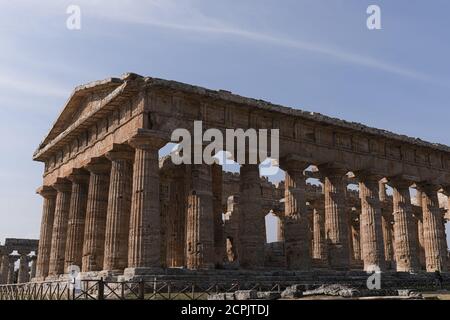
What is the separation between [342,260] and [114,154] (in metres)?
13.4

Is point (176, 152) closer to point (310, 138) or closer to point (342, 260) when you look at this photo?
point (310, 138)

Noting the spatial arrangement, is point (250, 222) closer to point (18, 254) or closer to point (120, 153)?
point (120, 153)

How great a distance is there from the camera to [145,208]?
21875mm

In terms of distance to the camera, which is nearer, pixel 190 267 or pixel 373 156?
pixel 190 267

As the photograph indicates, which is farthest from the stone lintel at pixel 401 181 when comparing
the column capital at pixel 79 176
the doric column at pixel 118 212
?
the column capital at pixel 79 176

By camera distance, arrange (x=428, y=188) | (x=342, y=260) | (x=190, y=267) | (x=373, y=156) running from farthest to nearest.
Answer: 1. (x=428, y=188)
2. (x=373, y=156)
3. (x=342, y=260)
4. (x=190, y=267)

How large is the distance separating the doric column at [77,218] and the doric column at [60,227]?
1.38 metres

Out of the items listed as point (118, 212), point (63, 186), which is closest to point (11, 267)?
point (63, 186)

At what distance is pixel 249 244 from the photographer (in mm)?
24766

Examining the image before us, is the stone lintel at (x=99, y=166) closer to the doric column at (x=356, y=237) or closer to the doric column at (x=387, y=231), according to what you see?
the doric column at (x=387, y=231)

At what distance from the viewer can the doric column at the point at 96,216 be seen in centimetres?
2573

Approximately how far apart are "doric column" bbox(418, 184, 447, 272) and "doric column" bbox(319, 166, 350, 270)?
315 inches
